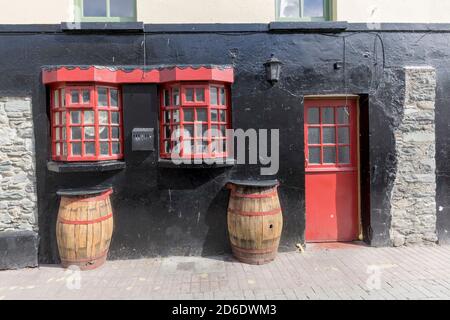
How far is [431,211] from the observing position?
4.69 meters

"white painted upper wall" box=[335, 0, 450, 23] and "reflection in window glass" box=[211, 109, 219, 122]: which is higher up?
"white painted upper wall" box=[335, 0, 450, 23]

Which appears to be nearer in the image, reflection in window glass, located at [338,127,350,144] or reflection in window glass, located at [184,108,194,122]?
reflection in window glass, located at [184,108,194,122]

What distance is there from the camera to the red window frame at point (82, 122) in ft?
13.5

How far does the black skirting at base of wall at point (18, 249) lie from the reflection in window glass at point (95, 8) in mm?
3597

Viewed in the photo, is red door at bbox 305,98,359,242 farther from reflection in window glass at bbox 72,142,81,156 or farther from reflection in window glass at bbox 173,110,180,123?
reflection in window glass at bbox 72,142,81,156

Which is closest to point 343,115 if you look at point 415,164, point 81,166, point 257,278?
point 415,164

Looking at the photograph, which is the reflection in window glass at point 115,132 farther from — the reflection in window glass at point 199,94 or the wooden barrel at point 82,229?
the reflection in window glass at point 199,94

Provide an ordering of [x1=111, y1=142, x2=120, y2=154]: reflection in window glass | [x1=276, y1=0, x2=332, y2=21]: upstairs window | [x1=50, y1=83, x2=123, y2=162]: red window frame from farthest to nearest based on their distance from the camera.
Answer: [x1=276, y1=0, x2=332, y2=21]: upstairs window → [x1=111, y1=142, x2=120, y2=154]: reflection in window glass → [x1=50, y1=83, x2=123, y2=162]: red window frame

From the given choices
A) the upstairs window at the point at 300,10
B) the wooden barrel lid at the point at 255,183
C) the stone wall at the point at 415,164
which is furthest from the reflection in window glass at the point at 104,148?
the stone wall at the point at 415,164

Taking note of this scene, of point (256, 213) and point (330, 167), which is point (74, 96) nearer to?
point (256, 213)

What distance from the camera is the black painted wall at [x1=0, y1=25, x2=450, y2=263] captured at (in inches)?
167

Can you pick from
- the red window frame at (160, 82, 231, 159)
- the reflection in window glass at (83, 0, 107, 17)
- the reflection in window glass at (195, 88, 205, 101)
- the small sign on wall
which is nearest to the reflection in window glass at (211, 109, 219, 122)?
the red window frame at (160, 82, 231, 159)
